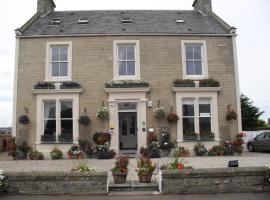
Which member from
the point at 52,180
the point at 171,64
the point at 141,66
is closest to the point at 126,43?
the point at 141,66

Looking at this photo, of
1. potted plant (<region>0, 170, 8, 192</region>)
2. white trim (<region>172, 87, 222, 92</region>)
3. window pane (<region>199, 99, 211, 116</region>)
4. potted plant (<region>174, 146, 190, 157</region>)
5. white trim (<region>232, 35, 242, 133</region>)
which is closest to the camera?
potted plant (<region>0, 170, 8, 192</region>)

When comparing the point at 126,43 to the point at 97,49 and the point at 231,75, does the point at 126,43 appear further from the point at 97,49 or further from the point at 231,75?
the point at 231,75

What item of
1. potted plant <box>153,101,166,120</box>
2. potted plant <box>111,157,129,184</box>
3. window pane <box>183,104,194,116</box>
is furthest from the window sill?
potted plant <box>111,157,129,184</box>

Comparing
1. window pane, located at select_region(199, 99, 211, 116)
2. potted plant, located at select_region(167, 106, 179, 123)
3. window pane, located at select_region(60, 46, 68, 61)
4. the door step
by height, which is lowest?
the door step

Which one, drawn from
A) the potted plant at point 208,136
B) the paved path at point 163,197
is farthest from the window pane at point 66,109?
the paved path at point 163,197

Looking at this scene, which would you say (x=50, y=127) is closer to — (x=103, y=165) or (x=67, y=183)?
(x=103, y=165)

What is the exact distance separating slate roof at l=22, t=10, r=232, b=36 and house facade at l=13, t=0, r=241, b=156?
0.11 m

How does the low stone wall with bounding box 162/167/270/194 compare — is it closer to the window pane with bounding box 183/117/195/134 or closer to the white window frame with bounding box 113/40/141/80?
the window pane with bounding box 183/117/195/134

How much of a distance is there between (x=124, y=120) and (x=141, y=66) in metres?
3.08

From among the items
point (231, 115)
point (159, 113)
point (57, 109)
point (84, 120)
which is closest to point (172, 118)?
point (159, 113)

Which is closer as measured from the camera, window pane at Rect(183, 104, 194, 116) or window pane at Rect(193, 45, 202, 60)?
window pane at Rect(183, 104, 194, 116)

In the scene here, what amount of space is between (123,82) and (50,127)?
178 inches

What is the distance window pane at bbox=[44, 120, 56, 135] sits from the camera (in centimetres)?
1850

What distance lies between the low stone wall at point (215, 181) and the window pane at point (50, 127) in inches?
423
